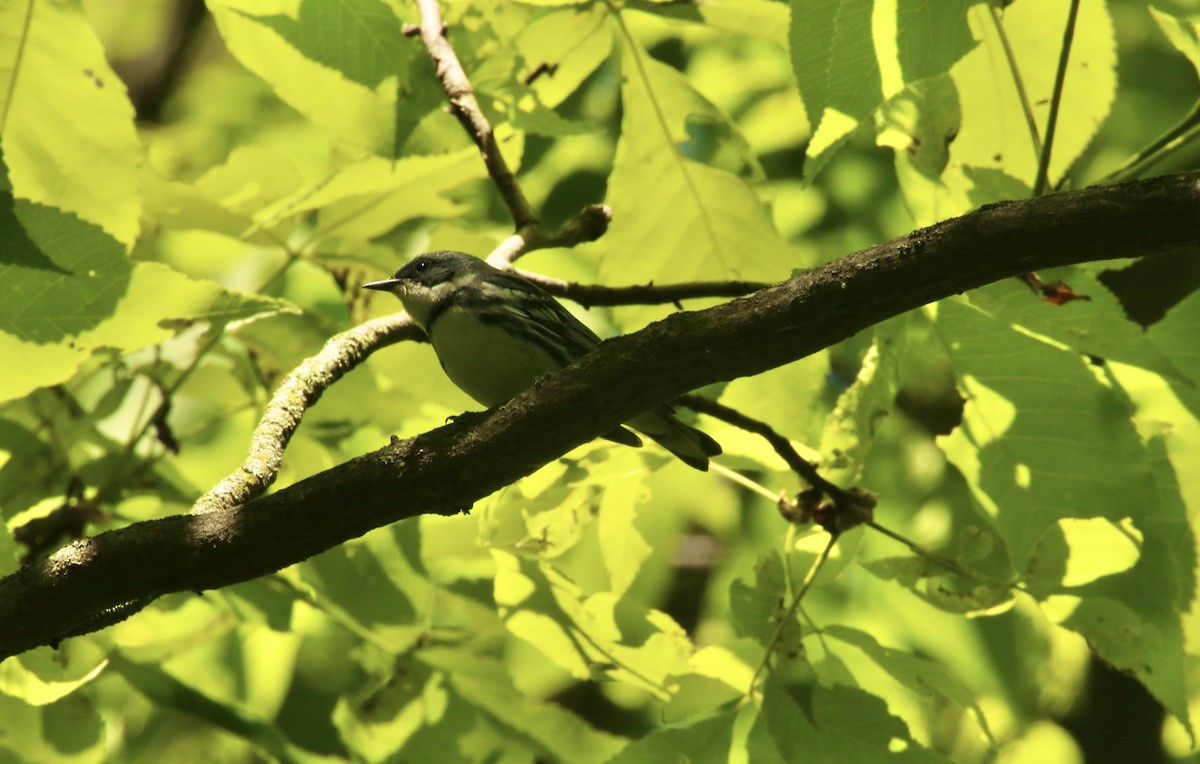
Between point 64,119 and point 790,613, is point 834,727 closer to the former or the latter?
point 790,613

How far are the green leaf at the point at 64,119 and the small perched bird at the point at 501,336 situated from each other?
3.21ft

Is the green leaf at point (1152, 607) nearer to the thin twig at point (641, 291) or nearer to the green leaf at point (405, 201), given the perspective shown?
the thin twig at point (641, 291)

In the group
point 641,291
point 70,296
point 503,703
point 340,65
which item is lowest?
point 503,703

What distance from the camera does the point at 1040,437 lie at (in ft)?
8.96

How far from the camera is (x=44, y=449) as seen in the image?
3473 millimetres

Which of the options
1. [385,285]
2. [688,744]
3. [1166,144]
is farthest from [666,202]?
[688,744]

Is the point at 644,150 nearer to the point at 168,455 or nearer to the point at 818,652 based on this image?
the point at 818,652

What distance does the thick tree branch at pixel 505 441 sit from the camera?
1.99 metres

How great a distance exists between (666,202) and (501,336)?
0.64m

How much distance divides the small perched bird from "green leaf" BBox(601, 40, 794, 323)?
0.27 metres

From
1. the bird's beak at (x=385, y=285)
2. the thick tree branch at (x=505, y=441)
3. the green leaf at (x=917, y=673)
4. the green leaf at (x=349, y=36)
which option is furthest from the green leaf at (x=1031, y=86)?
the bird's beak at (x=385, y=285)

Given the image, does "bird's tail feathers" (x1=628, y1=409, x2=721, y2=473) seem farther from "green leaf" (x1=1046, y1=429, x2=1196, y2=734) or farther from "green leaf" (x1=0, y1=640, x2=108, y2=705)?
"green leaf" (x1=0, y1=640, x2=108, y2=705)

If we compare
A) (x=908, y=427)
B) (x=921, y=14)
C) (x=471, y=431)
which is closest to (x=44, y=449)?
(x=471, y=431)

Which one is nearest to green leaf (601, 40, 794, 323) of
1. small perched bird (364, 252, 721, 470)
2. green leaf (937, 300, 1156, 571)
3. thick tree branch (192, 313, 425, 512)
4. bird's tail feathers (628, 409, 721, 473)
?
small perched bird (364, 252, 721, 470)
